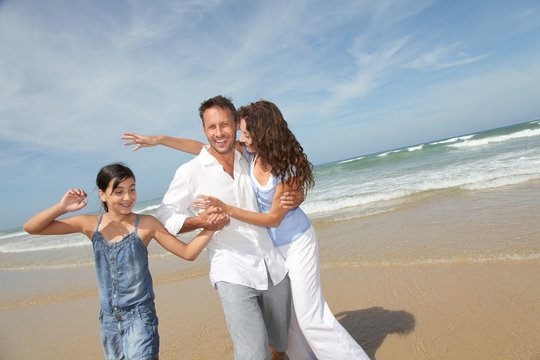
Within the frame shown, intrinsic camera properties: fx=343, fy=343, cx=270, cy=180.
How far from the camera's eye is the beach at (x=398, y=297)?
137 inches

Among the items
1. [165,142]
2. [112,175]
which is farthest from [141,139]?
[112,175]

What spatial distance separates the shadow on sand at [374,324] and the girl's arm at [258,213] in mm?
1803

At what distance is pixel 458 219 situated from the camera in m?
7.32

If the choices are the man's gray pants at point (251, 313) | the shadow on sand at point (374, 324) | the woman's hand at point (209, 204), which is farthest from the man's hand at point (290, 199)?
the shadow on sand at point (374, 324)

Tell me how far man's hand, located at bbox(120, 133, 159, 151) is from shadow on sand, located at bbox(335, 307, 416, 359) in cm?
299

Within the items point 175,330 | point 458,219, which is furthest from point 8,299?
point 458,219

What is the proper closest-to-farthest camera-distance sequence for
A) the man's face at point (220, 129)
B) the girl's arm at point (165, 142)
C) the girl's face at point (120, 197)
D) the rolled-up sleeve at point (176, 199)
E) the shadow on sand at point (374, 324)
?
1. the girl's face at point (120, 197)
2. the rolled-up sleeve at point (176, 199)
3. the man's face at point (220, 129)
4. the girl's arm at point (165, 142)
5. the shadow on sand at point (374, 324)

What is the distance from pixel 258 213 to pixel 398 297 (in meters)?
2.71

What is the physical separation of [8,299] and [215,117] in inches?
300

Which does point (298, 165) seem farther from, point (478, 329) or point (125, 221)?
point (478, 329)

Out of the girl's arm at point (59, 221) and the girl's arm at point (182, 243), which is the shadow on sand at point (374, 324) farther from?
the girl's arm at point (59, 221)

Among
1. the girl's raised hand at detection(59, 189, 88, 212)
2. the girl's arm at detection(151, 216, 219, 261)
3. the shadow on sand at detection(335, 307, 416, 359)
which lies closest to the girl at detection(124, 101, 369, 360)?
the girl's arm at detection(151, 216, 219, 261)

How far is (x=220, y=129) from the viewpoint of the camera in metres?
2.95

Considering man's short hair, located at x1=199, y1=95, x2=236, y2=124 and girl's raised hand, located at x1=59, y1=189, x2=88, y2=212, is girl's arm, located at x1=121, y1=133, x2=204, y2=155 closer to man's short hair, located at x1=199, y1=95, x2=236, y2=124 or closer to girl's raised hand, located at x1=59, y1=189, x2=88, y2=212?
man's short hair, located at x1=199, y1=95, x2=236, y2=124
